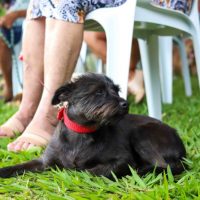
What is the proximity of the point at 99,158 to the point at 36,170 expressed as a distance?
38 cm

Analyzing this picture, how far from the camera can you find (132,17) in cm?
309

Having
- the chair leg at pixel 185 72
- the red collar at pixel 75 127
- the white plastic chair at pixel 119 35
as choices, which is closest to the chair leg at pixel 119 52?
the white plastic chair at pixel 119 35

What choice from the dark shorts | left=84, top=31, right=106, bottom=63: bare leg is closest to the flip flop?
left=84, top=31, right=106, bottom=63: bare leg

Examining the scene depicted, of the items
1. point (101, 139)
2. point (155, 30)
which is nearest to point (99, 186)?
point (101, 139)

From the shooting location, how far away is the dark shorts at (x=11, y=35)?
20.2 feet

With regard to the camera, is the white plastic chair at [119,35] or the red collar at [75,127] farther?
the white plastic chair at [119,35]

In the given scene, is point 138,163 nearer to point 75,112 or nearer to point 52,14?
point 75,112

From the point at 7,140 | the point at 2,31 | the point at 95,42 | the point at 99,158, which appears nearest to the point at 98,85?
the point at 99,158

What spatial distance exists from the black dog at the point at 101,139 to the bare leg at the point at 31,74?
97 cm

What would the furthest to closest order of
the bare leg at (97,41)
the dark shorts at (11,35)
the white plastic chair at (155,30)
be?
the dark shorts at (11,35), the bare leg at (97,41), the white plastic chair at (155,30)

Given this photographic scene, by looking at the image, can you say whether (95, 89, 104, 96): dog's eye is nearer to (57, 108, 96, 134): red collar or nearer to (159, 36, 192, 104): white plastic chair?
(57, 108, 96, 134): red collar

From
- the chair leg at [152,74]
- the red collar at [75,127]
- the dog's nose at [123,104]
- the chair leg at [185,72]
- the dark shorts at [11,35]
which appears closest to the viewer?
the dog's nose at [123,104]

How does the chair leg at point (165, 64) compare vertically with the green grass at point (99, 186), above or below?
above

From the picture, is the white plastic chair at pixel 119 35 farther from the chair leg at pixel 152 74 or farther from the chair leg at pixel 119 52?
the chair leg at pixel 152 74
